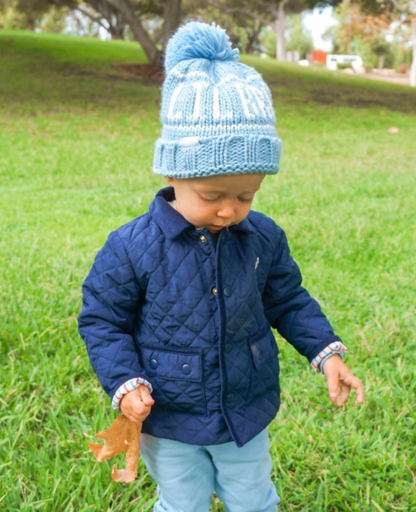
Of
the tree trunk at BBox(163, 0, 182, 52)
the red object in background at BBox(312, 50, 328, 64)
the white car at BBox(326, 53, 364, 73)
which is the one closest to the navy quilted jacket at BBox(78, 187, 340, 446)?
the tree trunk at BBox(163, 0, 182, 52)

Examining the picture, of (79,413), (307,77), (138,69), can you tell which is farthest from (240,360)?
(307,77)

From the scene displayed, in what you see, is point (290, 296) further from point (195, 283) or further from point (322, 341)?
point (195, 283)

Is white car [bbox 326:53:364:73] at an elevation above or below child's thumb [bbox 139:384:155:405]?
below

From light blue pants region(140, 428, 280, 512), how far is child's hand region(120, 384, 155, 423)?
0.18m

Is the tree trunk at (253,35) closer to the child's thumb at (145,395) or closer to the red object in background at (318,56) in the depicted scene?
the red object in background at (318,56)

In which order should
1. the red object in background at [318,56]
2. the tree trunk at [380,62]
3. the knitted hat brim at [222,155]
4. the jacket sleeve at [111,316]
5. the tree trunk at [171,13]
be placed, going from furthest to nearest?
the red object in background at [318,56] < the tree trunk at [380,62] < the tree trunk at [171,13] < the jacket sleeve at [111,316] < the knitted hat brim at [222,155]

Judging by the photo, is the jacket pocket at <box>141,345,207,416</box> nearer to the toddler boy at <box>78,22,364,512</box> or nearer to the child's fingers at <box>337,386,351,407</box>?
the toddler boy at <box>78,22,364,512</box>

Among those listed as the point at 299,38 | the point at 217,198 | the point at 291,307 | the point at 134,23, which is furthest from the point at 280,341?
the point at 299,38

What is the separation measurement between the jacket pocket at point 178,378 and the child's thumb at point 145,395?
6cm

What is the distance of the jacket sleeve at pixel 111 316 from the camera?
61.9 inches

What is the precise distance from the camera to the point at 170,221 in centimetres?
160

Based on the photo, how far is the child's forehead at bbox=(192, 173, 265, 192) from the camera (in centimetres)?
150

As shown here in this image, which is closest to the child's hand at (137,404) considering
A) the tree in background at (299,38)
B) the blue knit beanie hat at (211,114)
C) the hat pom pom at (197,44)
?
the blue knit beanie hat at (211,114)

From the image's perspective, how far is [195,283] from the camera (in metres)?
1.59
